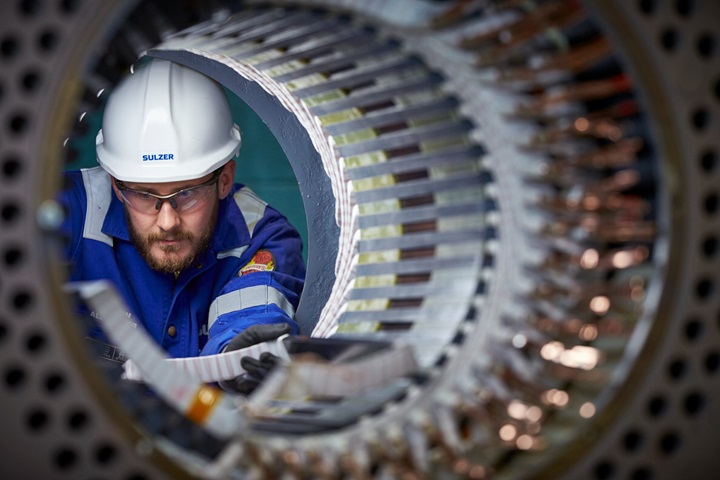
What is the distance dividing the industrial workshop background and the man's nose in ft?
4.56

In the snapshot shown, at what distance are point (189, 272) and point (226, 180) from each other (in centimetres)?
35

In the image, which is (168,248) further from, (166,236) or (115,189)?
(115,189)

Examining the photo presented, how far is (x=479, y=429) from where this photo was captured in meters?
1.18

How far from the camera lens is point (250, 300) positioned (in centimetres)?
276

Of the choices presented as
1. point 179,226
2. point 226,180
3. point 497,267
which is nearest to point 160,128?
point 179,226

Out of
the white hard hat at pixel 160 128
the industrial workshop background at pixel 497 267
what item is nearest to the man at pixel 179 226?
the white hard hat at pixel 160 128

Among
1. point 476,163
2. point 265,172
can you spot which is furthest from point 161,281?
point 476,163

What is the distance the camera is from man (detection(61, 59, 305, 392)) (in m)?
2.57

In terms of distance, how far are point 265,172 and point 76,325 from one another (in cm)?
250

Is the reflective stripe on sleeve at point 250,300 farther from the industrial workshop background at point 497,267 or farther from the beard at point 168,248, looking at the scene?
the industrial workshop background at point 497,267

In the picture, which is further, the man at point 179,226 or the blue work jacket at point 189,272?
the blue work jacket at point 189,272

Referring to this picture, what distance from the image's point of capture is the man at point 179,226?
8.44 ft

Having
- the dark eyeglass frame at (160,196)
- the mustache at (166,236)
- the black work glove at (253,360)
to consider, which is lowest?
the black work glove at (253,360)

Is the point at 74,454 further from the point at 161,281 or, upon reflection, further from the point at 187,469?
the point at 161,281
